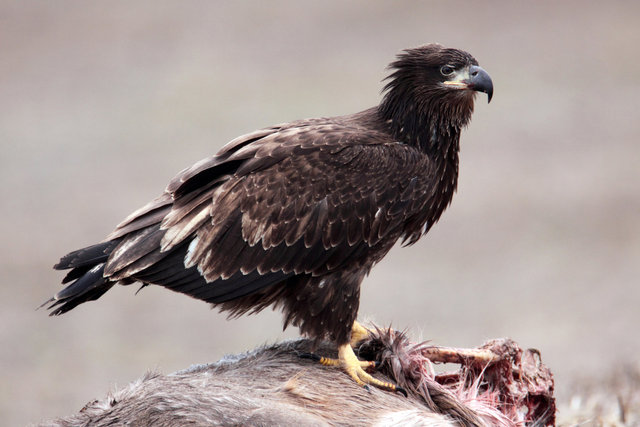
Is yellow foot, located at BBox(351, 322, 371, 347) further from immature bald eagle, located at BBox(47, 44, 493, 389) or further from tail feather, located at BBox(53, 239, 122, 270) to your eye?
tail feather, located at BBox(53, 239, 122, 270)

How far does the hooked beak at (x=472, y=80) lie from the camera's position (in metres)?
6.19

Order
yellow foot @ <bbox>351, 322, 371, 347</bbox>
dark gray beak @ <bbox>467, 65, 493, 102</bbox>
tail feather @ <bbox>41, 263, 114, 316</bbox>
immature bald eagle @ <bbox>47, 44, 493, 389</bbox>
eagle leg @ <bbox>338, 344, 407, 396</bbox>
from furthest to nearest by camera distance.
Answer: dark gray beak @ <bbox>467, 65, 493, 102</bbox> → yellow foot @ <bbox>351, 322, 371, 347</bbox> → immature bald eagle @ <bbox>47, 44, 493, 389</bbox> → tail feather @ <bbox>41, 263, 114, 316</bbox> → eagle leg @ <bbox>338, 344, 407, 396</bbox>

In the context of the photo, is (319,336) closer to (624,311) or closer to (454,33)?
(624,311)

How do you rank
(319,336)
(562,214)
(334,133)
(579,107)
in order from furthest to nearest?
(579,107) → (562,214) → (334,133) → (319,336)

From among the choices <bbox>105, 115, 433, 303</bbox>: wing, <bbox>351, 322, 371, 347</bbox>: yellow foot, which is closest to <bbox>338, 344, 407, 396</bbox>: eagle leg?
<bbox>351, 322, 371, 347</bbox>: yellow foot

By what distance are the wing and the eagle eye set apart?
520 mm

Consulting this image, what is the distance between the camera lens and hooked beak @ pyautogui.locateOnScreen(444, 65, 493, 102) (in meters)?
6.19

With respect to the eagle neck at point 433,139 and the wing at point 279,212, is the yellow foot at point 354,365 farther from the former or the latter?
the eagle neck at point 433,139

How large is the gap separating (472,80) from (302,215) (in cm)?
129

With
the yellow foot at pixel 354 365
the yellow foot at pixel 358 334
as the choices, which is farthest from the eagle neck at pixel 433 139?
the yellow foot at pixel 354 365

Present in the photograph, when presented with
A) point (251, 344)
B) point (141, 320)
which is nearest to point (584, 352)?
point (251, 344)

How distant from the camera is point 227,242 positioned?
5930mm

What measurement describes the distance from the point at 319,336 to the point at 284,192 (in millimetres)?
849

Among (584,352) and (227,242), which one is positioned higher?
(584,352)
